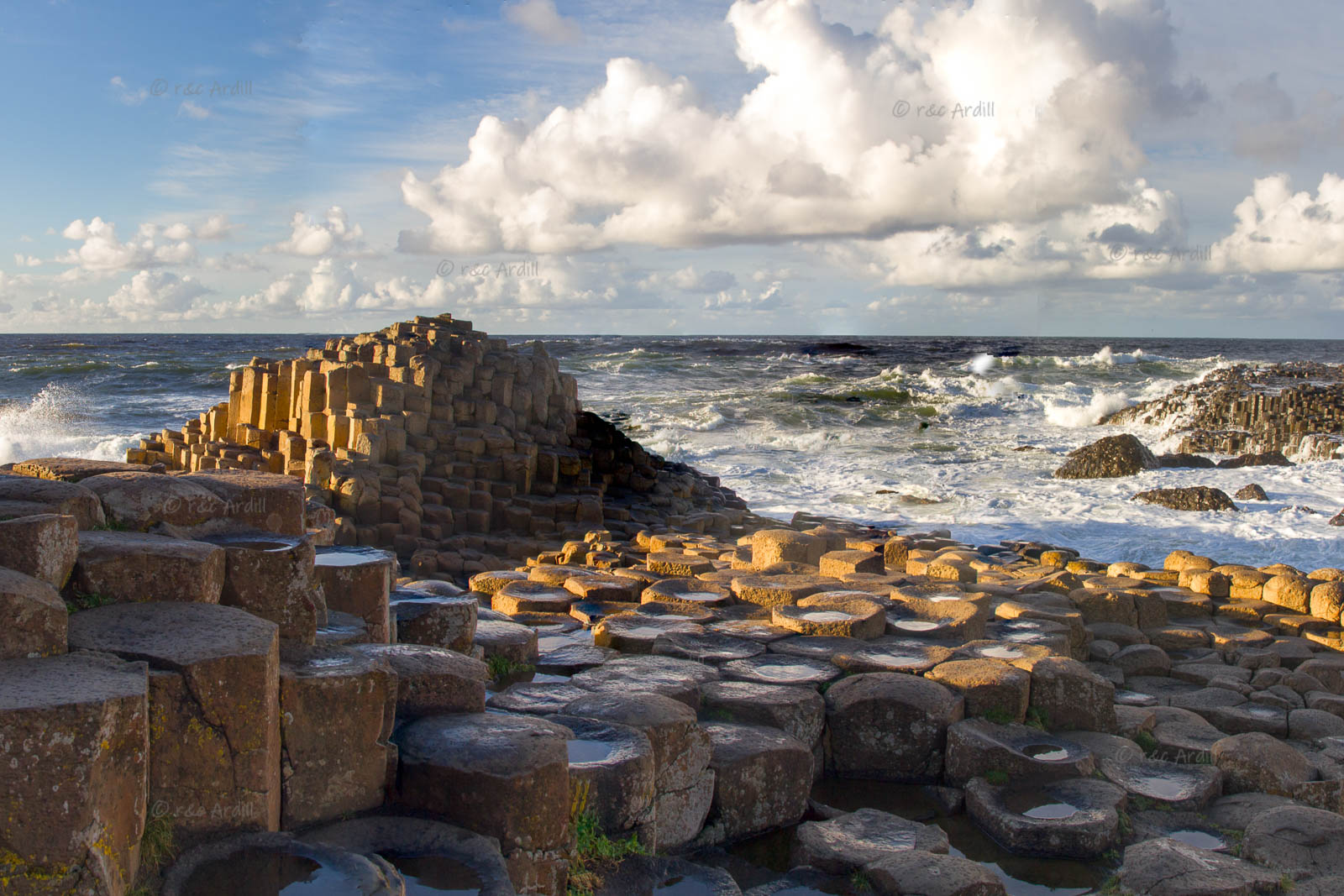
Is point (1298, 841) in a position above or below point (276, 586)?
below

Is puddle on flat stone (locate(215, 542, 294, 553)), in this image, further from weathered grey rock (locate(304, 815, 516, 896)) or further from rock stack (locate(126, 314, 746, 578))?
rock stack (locate(126, 314, 746, 578))

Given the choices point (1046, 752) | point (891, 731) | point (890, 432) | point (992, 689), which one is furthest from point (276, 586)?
point (890, 432)

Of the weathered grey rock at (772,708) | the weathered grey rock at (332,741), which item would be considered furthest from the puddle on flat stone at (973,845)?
the weathered grey rock at (332,741)

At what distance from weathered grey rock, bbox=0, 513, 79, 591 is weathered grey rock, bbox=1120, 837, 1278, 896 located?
4.53 metres

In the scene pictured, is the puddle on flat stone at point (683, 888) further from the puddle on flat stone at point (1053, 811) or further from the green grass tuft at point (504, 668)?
the green grass tuft at point (504, 668)

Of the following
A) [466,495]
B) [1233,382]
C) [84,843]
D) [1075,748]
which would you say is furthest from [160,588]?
[1233,382]

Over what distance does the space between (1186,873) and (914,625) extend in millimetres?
3012

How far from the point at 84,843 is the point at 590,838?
→ 194cm

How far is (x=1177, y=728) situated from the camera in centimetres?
621

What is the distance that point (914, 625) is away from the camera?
719cm

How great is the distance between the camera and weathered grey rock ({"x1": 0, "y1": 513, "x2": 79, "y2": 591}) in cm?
330

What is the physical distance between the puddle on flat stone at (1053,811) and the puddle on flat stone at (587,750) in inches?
86.6

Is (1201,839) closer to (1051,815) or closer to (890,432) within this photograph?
(1051,815)

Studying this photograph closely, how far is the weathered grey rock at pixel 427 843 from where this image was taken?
3.24 meters
